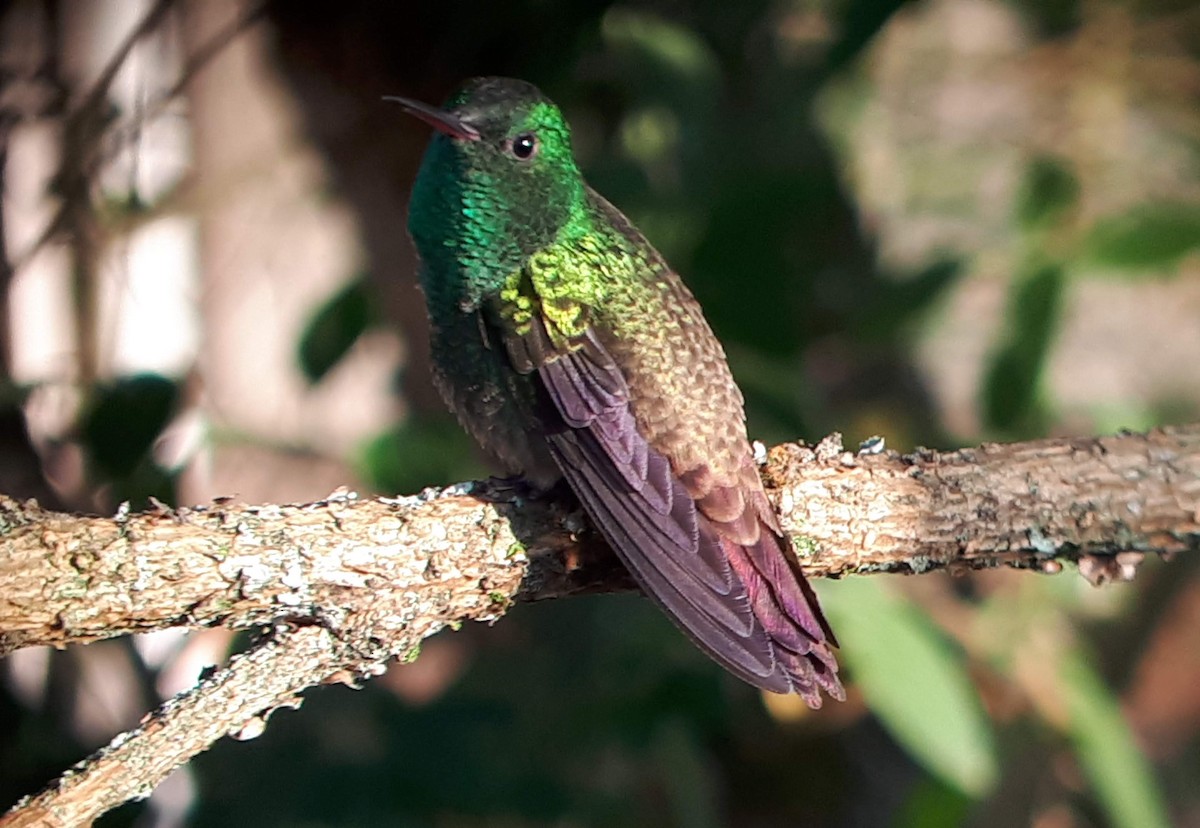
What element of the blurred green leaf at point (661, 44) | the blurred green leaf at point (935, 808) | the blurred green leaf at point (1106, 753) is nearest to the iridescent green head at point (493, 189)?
the blurred green leaf at point (661, 44)

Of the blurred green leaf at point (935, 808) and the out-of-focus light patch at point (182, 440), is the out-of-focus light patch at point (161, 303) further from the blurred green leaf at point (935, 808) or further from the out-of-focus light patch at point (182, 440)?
the blurred green leaf at point (935, 808)

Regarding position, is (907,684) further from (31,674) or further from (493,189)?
(31,674)

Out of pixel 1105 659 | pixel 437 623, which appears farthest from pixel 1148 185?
pixel 437 623

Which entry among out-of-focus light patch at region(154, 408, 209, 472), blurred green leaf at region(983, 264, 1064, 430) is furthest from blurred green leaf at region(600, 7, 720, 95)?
out-of-focus light patch at region(154, 408, 209, 472)

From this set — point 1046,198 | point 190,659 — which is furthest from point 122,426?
point 1046,198

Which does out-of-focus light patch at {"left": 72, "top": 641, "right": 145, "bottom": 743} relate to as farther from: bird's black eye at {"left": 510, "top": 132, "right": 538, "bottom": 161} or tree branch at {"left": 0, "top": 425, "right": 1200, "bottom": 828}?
bird's black eye at {"left": 510, "top": 132, "right": 538, "bottom": 161}

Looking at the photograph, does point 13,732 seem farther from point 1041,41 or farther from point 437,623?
point 1041,41
